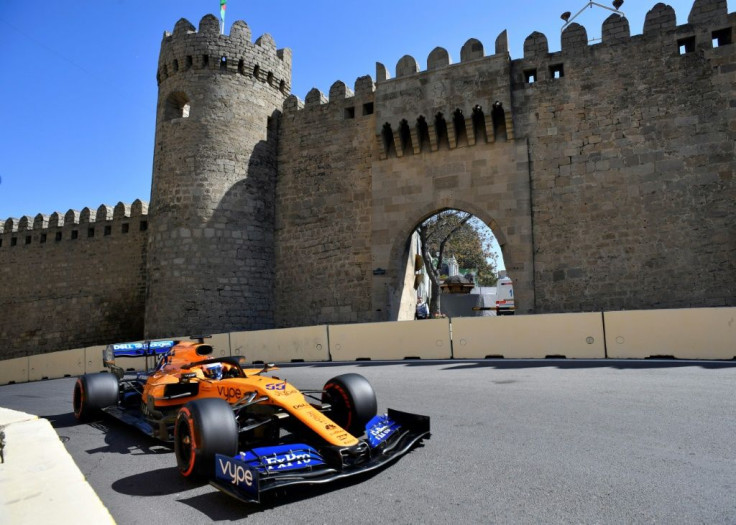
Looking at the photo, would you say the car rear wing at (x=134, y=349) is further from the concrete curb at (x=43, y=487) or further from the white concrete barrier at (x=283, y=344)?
the white concrete barrier at (x=283, y=344)

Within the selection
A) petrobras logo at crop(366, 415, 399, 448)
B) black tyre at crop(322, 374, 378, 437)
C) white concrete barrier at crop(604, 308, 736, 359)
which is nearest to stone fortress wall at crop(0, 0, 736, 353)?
white concrete barrier at crop(604, 308, 736, 359)

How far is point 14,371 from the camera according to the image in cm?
2067

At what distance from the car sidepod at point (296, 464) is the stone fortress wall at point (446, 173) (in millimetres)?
11252

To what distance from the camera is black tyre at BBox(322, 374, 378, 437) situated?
4715 mm

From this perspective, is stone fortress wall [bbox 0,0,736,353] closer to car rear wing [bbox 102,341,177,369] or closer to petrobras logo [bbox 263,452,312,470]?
car rear wing [bbox 102,341,177,369]

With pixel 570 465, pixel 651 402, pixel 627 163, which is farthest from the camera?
pixel 627 163

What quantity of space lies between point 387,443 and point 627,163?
1247 cm

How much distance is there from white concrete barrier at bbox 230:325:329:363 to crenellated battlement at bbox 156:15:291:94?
902cm

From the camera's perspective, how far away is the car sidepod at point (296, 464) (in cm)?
327

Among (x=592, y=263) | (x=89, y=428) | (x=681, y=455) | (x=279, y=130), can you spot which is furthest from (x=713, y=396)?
(x=279, y=130)

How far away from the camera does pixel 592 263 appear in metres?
14.1

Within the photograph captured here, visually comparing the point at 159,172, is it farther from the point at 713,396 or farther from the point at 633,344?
the point at 713,396

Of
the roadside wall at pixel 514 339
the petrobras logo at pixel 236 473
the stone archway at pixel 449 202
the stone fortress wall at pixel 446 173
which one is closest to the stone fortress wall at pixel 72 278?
the stone fortress wall at pixel 446 173

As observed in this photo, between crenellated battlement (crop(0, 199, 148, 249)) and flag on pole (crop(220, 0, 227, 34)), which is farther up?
flag on pole (crop(220, 0, 227, 34))
